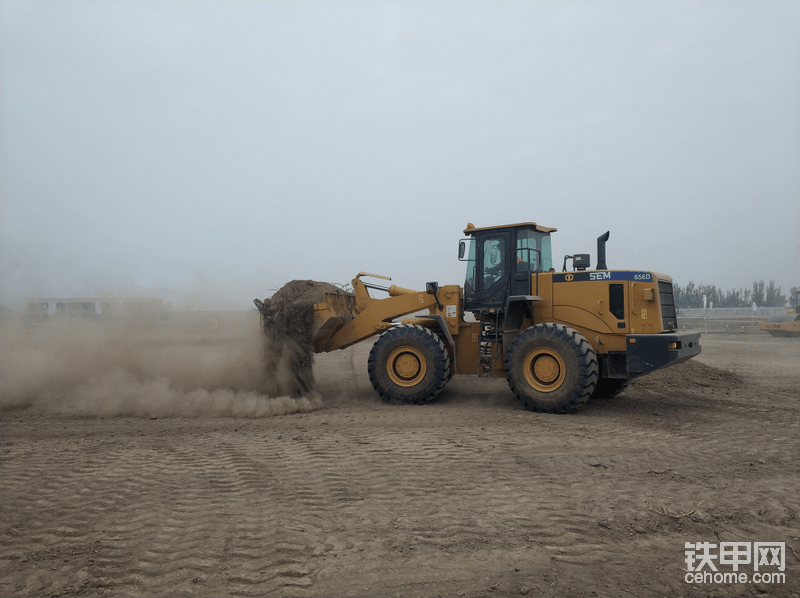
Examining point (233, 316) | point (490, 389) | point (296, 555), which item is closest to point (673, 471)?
point (296, 555)

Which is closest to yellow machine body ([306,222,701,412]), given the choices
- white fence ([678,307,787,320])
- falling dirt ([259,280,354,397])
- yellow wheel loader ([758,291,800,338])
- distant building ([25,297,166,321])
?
Answer: falling dirt ([259,280,354,397])

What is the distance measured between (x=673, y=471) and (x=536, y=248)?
5318 mm

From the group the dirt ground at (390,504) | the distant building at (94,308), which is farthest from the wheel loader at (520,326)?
the distant building at (94,308)

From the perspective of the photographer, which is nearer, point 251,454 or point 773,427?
point 251,454

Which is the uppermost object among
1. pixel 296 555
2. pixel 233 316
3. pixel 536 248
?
pixel 536 248

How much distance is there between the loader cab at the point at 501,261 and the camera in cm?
1034

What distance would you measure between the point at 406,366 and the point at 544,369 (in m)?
2.59

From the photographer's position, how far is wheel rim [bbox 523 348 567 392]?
30.4ft

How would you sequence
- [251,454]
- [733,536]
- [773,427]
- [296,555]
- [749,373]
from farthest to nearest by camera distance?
[749,373]
[773,427]
[251,454]
[733,536]
[296,555]

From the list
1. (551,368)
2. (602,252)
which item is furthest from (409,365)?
(602,252)

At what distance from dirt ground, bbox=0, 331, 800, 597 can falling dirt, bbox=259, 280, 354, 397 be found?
1979 mm

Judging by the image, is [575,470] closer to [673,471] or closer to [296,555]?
[673,471]

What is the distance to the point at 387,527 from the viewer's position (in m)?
4.58

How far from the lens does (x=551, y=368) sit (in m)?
9.36
